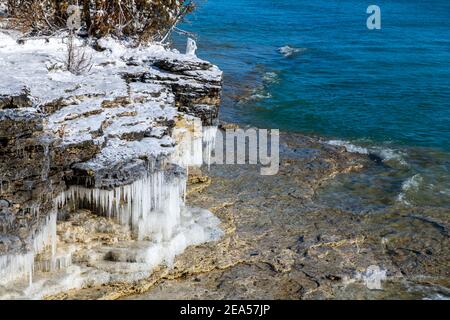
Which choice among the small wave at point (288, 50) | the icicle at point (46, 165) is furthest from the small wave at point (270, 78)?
the icicle at point (46, 165)

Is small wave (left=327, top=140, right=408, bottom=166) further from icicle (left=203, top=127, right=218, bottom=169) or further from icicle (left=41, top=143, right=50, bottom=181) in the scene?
icicle (left=41, top=143, right=50, bottom=181)

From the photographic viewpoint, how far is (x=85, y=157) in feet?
29.1

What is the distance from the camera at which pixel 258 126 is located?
16531 mm

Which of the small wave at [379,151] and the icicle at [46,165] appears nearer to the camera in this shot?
the icicle at [46,165]

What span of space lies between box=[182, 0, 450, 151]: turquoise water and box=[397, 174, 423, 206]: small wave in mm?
2930

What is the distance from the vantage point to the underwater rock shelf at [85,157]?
26.4 feet

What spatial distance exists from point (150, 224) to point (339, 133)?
8.54 meters

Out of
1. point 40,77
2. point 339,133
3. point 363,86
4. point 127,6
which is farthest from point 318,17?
point 40,77

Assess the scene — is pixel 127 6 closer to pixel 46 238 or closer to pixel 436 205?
pixel 46 238

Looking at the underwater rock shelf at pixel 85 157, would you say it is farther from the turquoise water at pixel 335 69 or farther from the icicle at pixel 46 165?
the turquoise water at pixel 335 69

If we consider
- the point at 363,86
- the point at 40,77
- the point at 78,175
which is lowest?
the point at 363,86

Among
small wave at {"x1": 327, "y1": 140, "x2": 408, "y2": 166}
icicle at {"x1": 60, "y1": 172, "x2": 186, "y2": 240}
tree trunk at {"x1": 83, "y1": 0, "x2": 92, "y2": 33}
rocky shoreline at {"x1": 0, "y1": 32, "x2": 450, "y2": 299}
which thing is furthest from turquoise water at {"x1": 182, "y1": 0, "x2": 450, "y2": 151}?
icicle at {"x1": 60, "y1": 172, "x2": 186, "y2": 240}

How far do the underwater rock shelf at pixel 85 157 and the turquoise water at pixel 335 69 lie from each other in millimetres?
6476

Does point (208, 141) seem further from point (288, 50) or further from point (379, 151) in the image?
point (288, 50)
